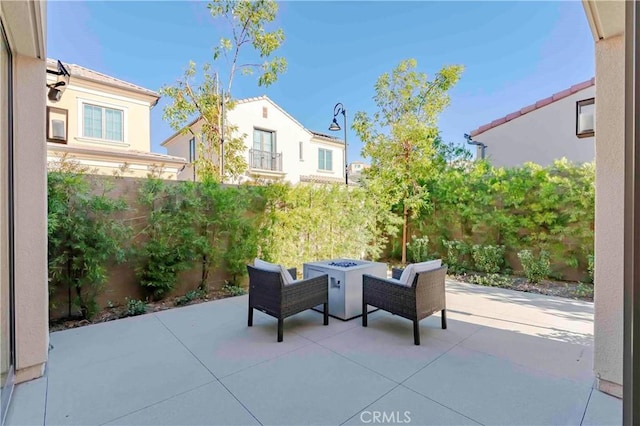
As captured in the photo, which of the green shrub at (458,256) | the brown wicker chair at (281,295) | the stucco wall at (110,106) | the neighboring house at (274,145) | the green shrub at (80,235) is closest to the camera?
the brown wicker chair at (281,295)

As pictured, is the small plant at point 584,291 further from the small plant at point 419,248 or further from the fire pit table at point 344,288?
the fire pit table at point 344,288

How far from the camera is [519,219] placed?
22.3ft

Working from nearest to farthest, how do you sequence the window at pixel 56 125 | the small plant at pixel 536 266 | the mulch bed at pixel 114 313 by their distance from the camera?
the window at pixel 56 125 → the mulch bed at pixel 114 313 → the small plant at pixel 536 266

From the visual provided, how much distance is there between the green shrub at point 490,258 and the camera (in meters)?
7.00

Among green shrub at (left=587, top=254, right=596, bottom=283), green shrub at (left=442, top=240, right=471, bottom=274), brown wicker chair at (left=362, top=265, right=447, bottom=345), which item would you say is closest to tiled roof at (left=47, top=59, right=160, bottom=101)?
brown wicker chair at (left=362, top=265, right=447, bottom=345)

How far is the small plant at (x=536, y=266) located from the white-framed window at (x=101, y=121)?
12.6 m

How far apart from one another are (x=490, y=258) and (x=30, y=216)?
7817 millimetres

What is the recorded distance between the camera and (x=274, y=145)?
15.6m

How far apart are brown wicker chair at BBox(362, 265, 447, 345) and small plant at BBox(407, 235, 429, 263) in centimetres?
445

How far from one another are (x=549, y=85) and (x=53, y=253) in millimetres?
12288

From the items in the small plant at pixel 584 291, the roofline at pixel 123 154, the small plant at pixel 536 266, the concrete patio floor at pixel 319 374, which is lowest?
the concrete patio floor at pixel 319 374

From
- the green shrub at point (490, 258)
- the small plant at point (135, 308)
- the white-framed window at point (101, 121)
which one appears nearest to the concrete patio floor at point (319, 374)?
the small plant at point (135, 308)

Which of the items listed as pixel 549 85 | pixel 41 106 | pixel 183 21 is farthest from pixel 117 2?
pixel 549 85

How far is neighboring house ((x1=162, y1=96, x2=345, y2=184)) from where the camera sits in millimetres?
14383
